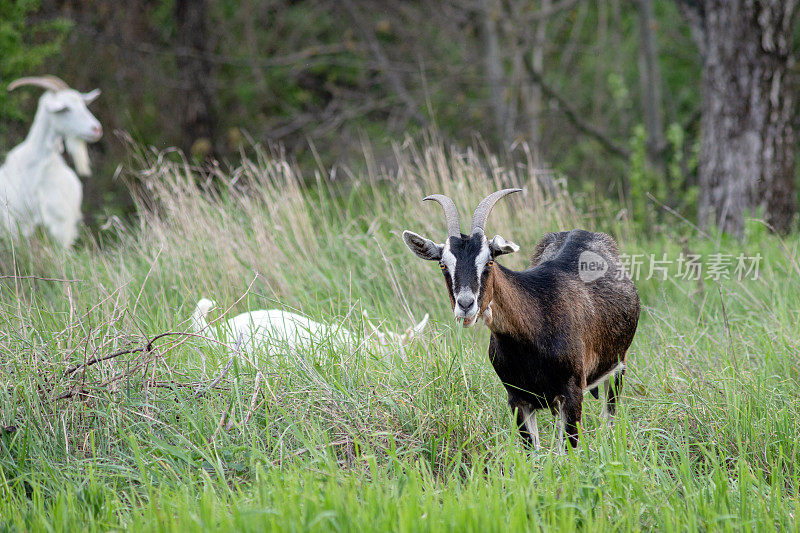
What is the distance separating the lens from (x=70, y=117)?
8.45 meters

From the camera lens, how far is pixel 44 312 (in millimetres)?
4426

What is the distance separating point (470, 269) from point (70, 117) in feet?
21.0

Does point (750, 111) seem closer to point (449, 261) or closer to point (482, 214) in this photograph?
point (482, 214)

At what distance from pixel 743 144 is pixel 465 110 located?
21.0ft

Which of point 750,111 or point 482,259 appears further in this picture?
point 750,111

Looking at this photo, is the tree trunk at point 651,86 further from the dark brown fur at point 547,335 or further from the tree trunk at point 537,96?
the dark brown fur at point 547,335

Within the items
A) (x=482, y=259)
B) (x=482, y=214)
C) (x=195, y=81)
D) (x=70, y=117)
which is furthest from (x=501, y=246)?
(x=195, y=81)

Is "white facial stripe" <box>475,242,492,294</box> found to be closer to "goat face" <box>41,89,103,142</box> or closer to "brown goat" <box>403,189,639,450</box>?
"brown goat" <box>403,189,639,450</box>

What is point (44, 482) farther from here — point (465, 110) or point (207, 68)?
point (207, 68)

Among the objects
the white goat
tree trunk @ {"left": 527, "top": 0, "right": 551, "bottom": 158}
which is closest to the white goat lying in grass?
the white goat

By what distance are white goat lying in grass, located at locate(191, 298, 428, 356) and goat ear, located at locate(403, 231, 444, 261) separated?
0.53 m

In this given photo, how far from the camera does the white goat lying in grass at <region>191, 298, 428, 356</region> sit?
4.18 meters

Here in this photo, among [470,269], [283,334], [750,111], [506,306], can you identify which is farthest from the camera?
[750,111]

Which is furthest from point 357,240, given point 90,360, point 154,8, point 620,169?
point 154,8
